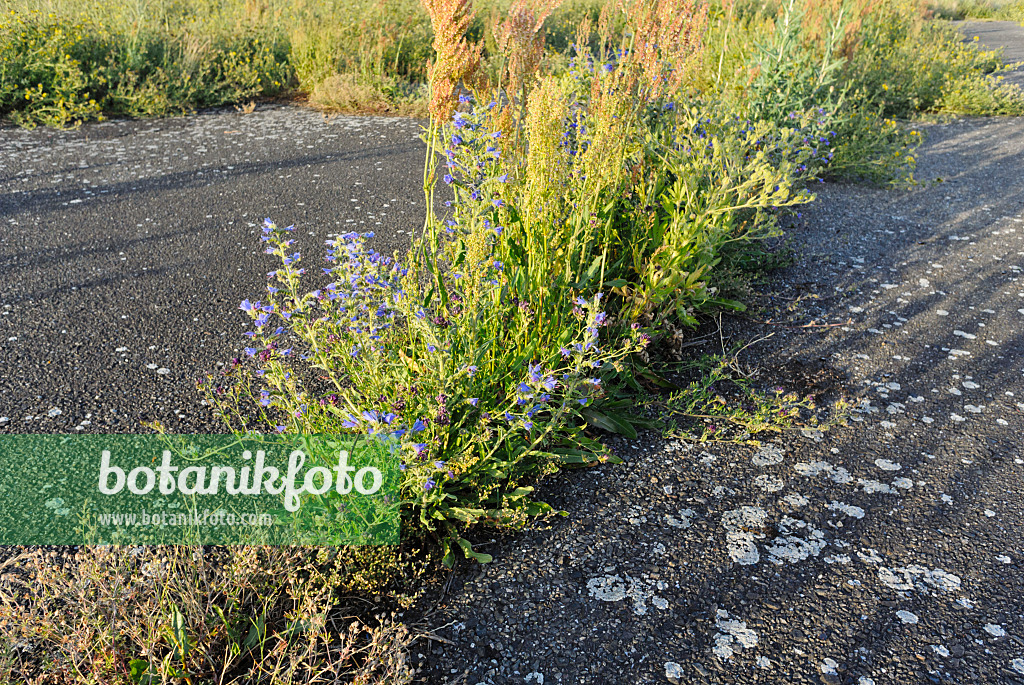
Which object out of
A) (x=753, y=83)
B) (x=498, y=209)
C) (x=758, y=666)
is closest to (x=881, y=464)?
(x=758, y=666)

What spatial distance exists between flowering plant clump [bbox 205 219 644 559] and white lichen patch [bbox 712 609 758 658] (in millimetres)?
653

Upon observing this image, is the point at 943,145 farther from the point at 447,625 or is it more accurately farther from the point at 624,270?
the point at 447,625

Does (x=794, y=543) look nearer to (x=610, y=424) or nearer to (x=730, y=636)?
(x=730, y=636)

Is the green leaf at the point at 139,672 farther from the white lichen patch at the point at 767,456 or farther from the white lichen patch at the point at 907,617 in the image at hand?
the white lichen patch at the point at 767,456

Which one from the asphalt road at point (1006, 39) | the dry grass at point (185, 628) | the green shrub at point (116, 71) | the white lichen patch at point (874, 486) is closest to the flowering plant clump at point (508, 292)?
the dry grass at point (185, 628)

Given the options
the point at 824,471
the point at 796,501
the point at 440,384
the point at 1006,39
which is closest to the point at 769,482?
the point at 796,501

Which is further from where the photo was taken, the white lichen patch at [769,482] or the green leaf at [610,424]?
the green leaf at [610,424]

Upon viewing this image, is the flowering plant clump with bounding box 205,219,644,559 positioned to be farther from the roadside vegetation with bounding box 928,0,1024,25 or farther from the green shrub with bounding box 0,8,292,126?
the roadside vegetation with bounding box 928,0,1024,25

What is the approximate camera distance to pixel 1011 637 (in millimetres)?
1948

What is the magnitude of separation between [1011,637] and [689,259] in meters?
1.94

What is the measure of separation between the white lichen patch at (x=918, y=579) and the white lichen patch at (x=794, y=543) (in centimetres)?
20

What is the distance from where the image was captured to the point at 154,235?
441 centimetres

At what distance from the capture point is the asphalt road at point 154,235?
9.37ft

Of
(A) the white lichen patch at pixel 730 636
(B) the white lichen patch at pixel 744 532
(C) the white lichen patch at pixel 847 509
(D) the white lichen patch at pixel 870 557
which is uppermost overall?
(D) the white lichen patch at pixel 870 557
